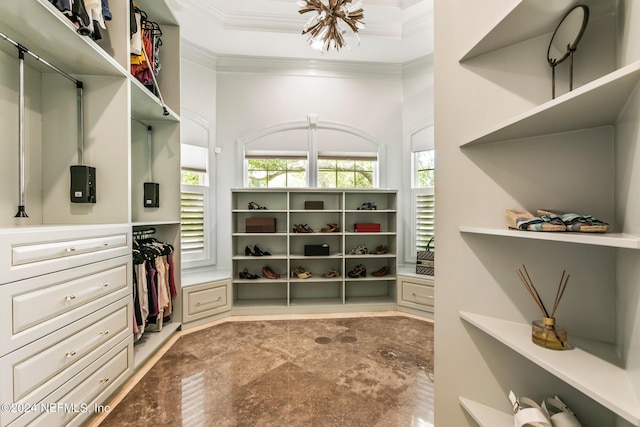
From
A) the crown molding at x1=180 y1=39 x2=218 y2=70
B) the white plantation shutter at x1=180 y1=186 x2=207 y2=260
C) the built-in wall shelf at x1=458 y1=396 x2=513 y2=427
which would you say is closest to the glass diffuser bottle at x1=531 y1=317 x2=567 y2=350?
the built-in wall shelf at x1=458 y1=396 x2=513 y2=427

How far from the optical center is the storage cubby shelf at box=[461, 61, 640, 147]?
0.70 metres

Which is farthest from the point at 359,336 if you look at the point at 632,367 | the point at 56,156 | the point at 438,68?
the point at 56,156

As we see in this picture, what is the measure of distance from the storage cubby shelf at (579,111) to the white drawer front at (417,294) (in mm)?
2593

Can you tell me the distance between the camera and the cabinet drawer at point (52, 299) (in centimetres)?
117

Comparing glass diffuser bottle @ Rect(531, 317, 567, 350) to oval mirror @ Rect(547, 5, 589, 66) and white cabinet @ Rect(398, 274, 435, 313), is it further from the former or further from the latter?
white cabinet @ Rect(398, 274, 435, 313)

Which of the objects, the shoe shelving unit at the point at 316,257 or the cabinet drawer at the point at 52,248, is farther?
the shoe shelving unit at the point at 316,257

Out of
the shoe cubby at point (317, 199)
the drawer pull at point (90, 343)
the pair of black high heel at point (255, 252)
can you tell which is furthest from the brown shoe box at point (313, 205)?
the drawer pull at point (90, 343)

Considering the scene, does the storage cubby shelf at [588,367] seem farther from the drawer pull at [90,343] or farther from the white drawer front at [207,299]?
the white drawer front at [207,299]

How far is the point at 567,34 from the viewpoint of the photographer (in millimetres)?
1008

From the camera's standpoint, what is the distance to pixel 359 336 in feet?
9.43

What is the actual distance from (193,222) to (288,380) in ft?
7.97

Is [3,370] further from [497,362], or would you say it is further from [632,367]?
[632,367]

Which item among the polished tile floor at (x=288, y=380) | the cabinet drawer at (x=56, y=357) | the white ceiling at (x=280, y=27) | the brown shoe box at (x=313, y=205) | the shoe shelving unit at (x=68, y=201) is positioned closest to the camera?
the cabinet drawer at (x=56, y=357)

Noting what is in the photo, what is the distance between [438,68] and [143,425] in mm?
2716
